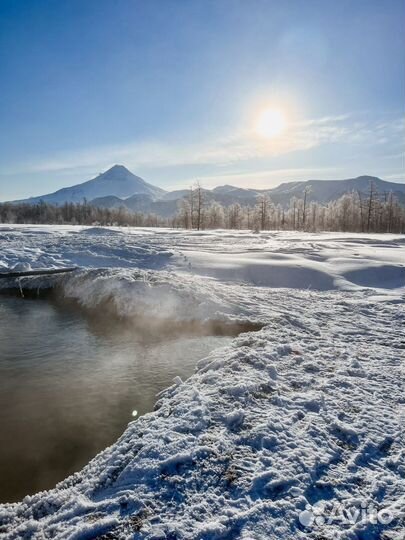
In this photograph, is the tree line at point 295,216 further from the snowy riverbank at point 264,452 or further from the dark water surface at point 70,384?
the snowy riverbank at point 264,452

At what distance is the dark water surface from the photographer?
550cm

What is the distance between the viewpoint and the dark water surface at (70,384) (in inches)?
217

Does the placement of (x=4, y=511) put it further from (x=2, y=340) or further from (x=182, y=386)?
(x=2, y=340)

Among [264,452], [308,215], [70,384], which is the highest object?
[308,215]

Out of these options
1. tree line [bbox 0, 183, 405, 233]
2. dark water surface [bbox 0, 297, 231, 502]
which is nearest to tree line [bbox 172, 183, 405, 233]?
tree line [bbox 0, 183, 405, 233]

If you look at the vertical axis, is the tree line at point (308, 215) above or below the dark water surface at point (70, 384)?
above

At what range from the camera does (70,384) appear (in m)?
7.87

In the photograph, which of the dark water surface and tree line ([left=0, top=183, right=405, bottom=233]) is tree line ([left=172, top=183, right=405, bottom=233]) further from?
the dark water surface

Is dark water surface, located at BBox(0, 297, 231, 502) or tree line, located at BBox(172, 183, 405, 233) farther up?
tree line, located at BBox(172, 183, 405, 233)

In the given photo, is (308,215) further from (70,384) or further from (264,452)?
(264,452)

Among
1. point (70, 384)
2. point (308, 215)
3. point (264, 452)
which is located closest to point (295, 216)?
point (308, 215)

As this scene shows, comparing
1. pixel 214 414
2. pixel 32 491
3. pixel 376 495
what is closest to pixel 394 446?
pixel 376 495

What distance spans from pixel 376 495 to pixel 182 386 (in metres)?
4.03

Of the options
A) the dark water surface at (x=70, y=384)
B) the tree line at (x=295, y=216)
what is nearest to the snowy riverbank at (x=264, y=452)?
the dark water surface at (x=70, y=384)
